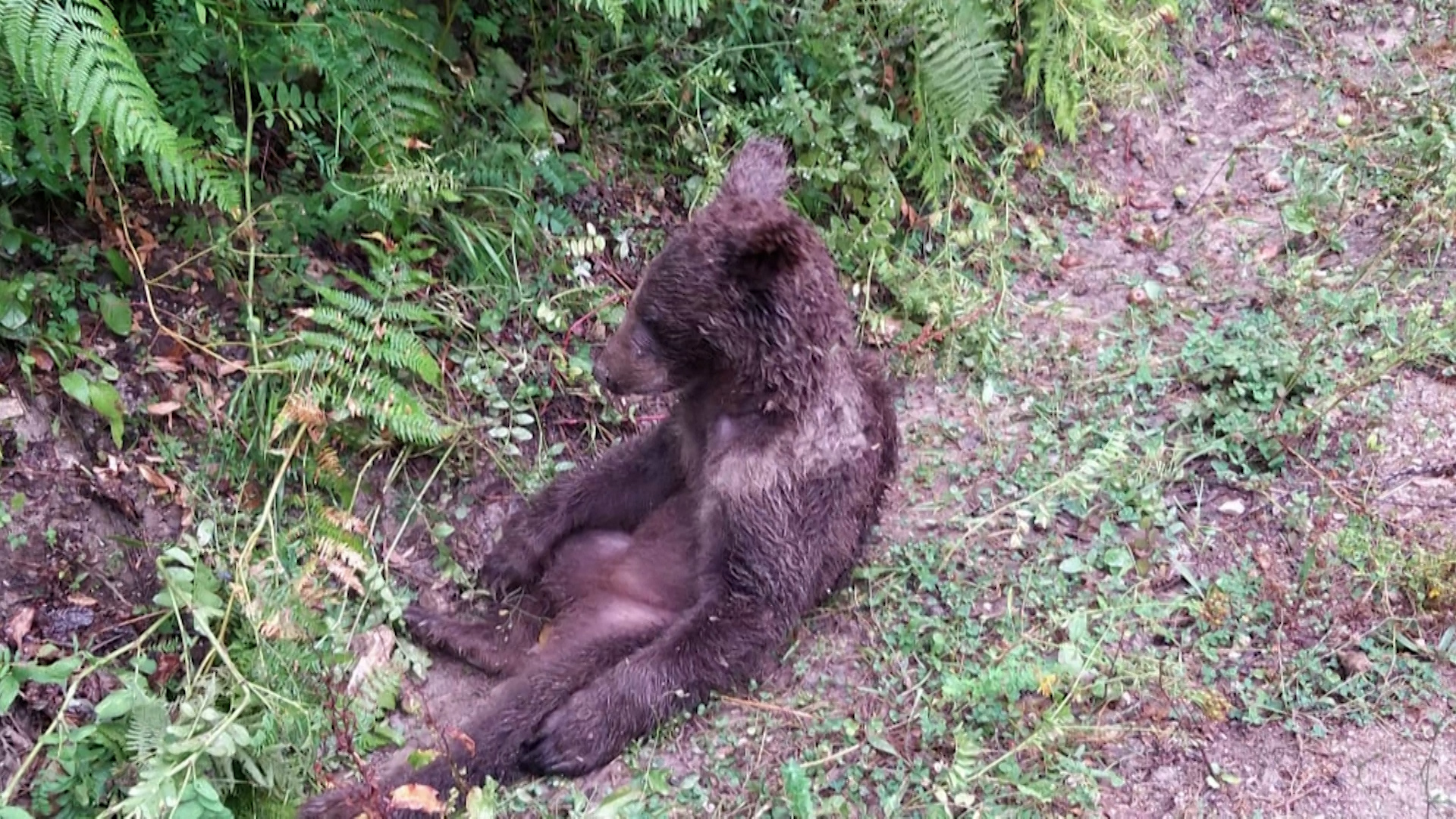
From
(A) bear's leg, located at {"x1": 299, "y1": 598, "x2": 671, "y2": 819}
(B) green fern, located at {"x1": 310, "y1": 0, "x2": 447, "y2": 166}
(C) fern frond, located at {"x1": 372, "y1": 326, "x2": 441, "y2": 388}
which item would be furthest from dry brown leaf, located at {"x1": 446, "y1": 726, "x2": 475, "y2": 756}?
(B) green fern, located at {"x1": 310, "y1": 0, "x2": 447, "y2": 166}

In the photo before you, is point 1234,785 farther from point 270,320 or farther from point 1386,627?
point 270,320

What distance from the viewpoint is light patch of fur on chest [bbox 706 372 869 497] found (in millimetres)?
4148

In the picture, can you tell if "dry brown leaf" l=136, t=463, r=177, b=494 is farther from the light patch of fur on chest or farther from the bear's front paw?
the light patch of fur on chest

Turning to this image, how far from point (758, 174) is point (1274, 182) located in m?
3.84

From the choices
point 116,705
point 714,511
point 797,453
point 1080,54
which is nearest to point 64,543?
point 116,705

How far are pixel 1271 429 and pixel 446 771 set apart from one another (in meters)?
3.76

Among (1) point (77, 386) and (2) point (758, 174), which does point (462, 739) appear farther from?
(2) point (758, 174)

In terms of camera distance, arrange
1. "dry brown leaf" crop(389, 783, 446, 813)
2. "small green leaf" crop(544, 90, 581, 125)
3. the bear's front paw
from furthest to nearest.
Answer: "small green leaf" crop(544, 90, 581, 125) → the bear's front paw → "dry brown leaf" crop(389, 783, 446, 813)

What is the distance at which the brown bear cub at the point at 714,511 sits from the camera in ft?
12.9

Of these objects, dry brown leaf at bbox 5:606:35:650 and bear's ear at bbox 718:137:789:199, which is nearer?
dry brown leaf at bbox 5:606:35:650

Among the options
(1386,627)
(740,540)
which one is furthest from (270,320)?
(1386,627)

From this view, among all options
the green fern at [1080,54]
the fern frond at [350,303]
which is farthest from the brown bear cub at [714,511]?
the green fern at [1080,54]

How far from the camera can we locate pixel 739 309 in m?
4.00

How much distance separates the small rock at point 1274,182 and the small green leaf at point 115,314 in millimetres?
6171
